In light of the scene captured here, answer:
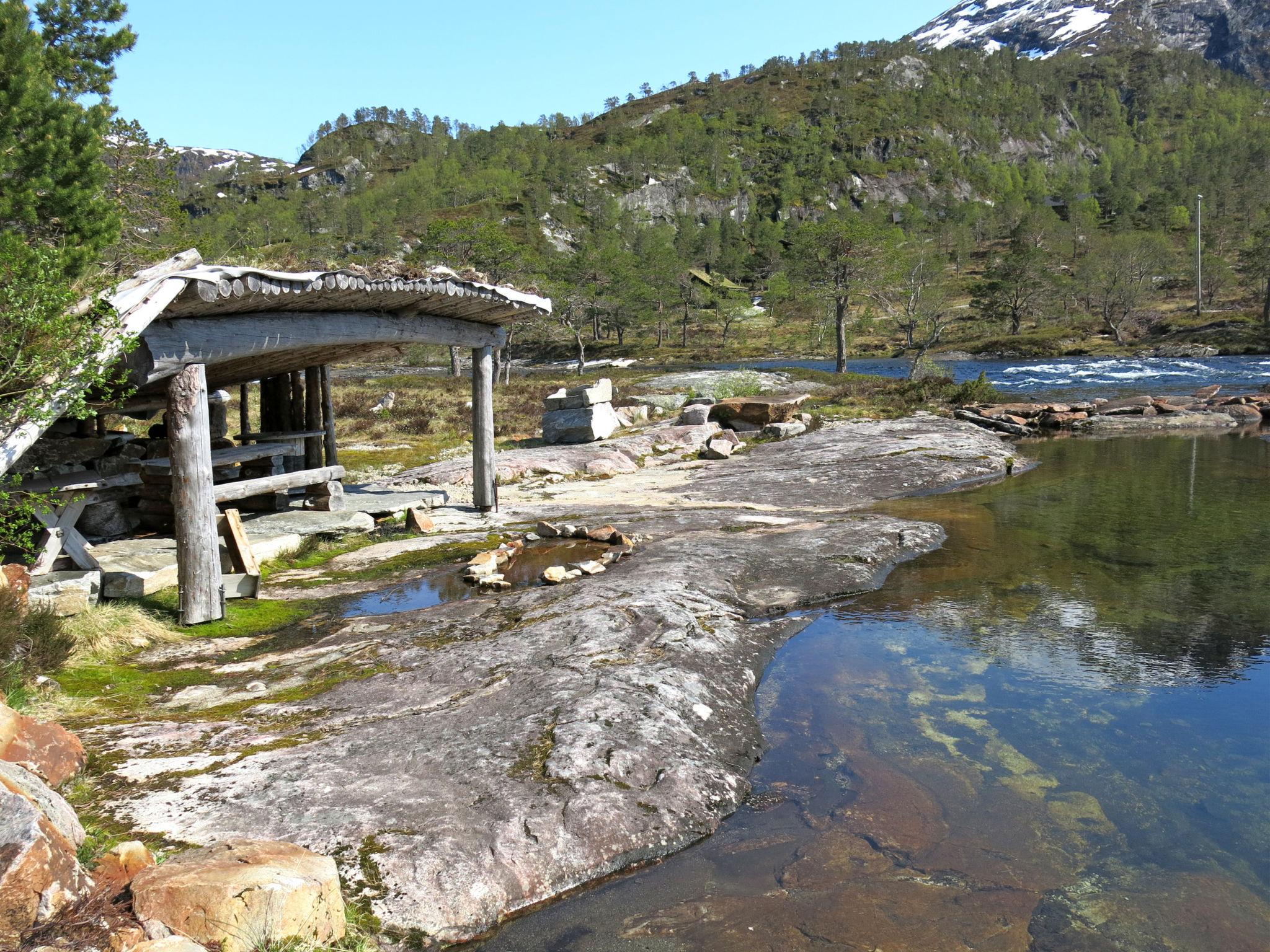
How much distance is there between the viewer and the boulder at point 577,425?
23.7 m

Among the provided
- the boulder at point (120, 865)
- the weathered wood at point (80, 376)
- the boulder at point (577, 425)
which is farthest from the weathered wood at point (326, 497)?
the boulder at point (120, 865)

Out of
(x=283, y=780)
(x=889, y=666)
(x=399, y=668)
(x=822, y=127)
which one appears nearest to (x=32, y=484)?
(x=399, y=668)

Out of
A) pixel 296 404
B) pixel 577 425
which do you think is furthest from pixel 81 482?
pixel 577 425

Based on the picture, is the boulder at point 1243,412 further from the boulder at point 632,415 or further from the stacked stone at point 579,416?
the stacked stone at point 579,416

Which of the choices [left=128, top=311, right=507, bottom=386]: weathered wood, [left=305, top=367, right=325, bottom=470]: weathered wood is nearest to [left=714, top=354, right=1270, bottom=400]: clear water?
[left=128, top=311, right=507, bottom=386]: weathered wood

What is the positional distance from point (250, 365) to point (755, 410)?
616 inches

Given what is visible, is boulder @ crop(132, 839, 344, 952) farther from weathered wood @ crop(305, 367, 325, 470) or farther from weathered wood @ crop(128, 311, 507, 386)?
weathered wood @ crop(305, 367, 325, 470)

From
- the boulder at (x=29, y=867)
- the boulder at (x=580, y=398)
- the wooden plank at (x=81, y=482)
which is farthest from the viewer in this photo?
the boulder at (x=580, y=398)

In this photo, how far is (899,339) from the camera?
80.9 metres

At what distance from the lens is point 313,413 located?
16.7 metres

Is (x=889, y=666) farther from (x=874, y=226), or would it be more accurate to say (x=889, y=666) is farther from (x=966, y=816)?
(x=874, y=226)

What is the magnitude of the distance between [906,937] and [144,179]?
33036mm

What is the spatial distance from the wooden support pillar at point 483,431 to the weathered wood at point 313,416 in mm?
3347

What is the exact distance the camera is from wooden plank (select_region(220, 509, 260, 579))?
988cm
